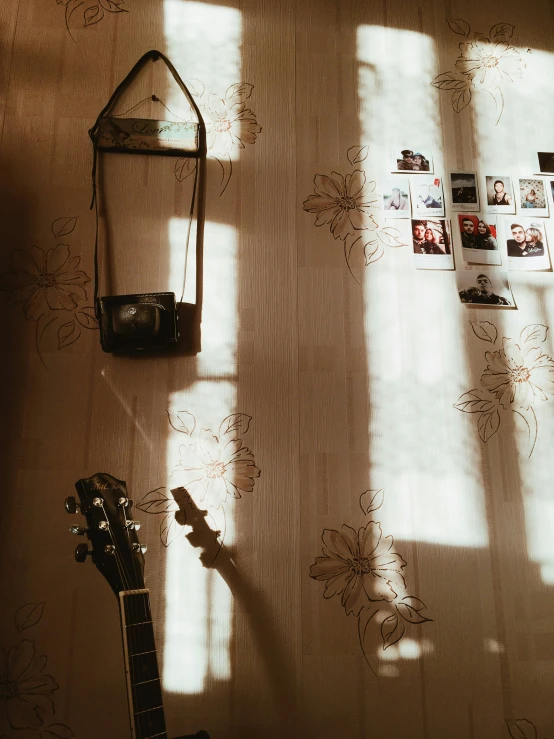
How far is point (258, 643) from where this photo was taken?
60.8 inches

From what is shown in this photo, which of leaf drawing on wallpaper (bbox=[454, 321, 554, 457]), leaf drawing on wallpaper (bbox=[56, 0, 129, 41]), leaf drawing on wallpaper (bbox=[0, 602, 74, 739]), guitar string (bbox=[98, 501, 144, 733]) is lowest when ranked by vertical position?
leaf drawing on wallpaper (bbox=[0, 602, 74, 739])

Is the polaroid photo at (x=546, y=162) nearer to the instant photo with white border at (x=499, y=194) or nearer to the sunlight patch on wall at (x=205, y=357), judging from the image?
the instant photo with white border at (x=499, y=194)

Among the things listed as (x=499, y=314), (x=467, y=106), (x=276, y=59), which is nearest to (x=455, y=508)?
(x=499, y=314)

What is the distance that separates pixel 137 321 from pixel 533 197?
135 centimetres

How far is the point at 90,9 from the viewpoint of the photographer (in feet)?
6.33

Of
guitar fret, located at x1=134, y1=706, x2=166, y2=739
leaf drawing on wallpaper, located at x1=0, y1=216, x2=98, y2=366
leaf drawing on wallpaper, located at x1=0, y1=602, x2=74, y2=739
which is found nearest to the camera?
guitar fret, located at x1=134, y1=706, x2=166, y2=739

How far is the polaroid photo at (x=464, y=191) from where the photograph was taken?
6.17 ft

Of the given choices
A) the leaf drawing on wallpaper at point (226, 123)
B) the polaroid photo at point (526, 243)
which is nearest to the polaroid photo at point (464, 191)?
the polaroid photo at point (526, 243)

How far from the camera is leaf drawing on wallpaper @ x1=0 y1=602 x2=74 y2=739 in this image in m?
1.46

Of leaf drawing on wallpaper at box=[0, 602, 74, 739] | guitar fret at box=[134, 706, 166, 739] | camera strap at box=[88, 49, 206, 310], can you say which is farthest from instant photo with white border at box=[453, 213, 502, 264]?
leaf drawing on wallpaper at box=[0, 602, 74, 739]

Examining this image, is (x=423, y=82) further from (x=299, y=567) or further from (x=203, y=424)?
(x=299, y=567)

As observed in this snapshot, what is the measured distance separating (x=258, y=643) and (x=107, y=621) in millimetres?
406

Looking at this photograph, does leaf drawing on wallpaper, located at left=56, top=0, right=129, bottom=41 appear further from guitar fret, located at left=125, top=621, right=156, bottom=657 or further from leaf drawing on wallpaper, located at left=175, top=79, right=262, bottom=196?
guitar fret, located at left=125, top=621, right=156, bottom=657

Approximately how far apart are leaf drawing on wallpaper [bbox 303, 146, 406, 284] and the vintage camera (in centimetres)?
57
